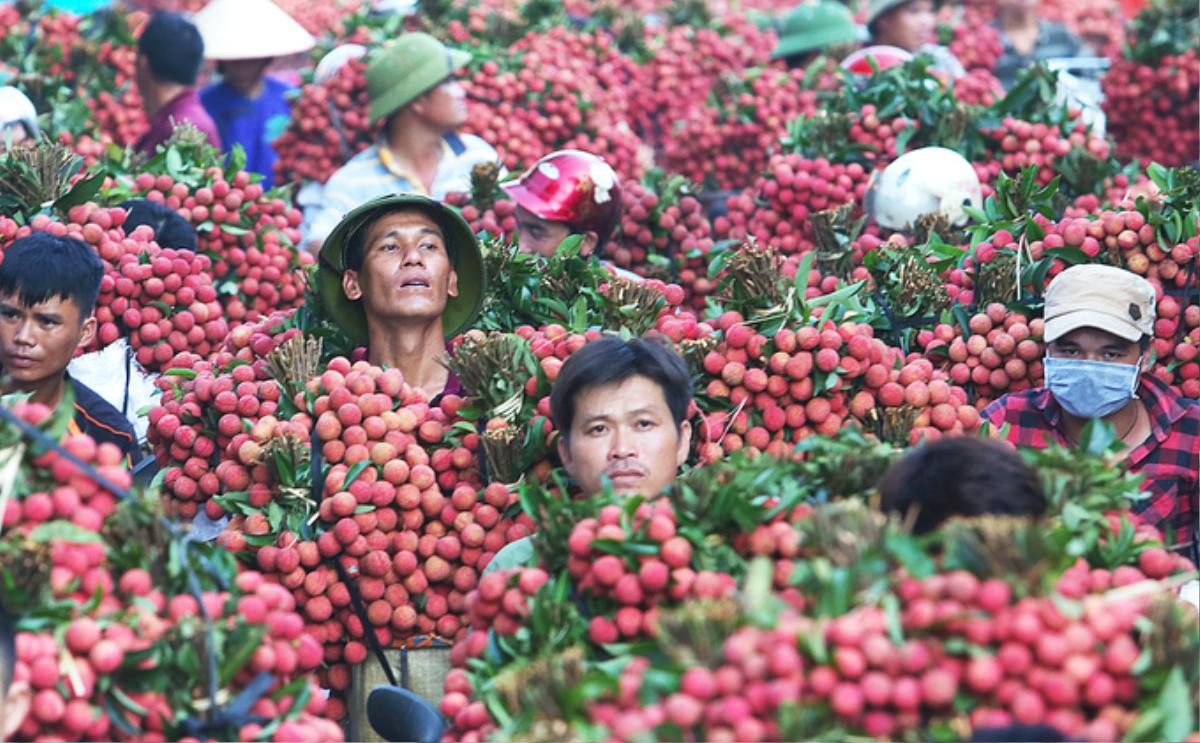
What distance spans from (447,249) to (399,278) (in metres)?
0.18

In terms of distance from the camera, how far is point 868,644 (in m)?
2.36

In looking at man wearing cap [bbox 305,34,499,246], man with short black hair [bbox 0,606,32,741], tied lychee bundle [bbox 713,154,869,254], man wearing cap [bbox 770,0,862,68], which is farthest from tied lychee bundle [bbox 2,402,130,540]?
man wearing cap [bbox 770,0,862,68]

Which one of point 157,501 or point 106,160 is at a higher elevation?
point 106,160

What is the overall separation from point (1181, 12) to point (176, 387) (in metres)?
5.16

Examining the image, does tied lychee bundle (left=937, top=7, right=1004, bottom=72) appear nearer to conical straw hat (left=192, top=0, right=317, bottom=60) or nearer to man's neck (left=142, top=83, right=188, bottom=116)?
conical straw hat (left=192, top=0, right=317, bottom=60)

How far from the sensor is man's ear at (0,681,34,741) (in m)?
2.57

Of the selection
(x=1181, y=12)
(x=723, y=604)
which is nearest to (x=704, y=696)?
(x=723, y=604)

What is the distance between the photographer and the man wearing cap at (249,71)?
7.55 m

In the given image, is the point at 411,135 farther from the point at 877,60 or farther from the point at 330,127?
the point at 877,60

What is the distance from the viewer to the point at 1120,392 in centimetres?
392

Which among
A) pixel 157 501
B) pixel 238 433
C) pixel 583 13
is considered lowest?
pixel 157 501

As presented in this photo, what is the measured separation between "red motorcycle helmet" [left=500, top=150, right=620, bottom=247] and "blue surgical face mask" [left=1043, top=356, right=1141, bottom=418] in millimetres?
1722

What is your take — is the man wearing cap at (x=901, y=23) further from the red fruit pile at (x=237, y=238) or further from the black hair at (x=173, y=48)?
the red fruit pile at (x=237, y=238)

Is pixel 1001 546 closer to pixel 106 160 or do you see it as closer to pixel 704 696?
pixel 704 696
